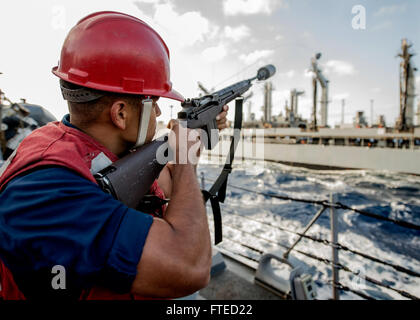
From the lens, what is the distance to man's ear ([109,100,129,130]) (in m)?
1.11

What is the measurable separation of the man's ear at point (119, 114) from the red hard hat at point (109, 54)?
67mm

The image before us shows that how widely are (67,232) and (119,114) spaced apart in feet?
1.98

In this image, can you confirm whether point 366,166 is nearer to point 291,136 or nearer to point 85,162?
point 291,136

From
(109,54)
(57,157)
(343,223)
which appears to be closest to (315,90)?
(343,223)

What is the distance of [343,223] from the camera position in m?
10.4

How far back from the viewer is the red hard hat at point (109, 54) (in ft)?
3.55

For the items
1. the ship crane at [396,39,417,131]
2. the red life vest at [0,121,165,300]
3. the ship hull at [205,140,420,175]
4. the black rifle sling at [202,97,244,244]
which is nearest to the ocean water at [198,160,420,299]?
the ship hull at [205,140,420,175]

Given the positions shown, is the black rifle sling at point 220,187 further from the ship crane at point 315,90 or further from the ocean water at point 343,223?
the ship crane at point 315,90

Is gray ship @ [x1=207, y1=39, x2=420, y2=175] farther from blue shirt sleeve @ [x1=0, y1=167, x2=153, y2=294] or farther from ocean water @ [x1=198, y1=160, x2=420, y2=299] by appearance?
blue shirt sleeve @ [x1=0, y1=167, x2=153, y2=294]

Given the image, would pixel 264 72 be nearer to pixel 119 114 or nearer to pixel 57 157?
pixel 119 114

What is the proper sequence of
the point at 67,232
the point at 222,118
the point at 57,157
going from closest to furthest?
1. the point at 67,232
2. the point at 57,157
3. the point at 222,118

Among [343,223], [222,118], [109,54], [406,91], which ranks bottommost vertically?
[343,223]

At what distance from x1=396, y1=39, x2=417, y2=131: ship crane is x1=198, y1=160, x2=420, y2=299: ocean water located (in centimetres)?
595
